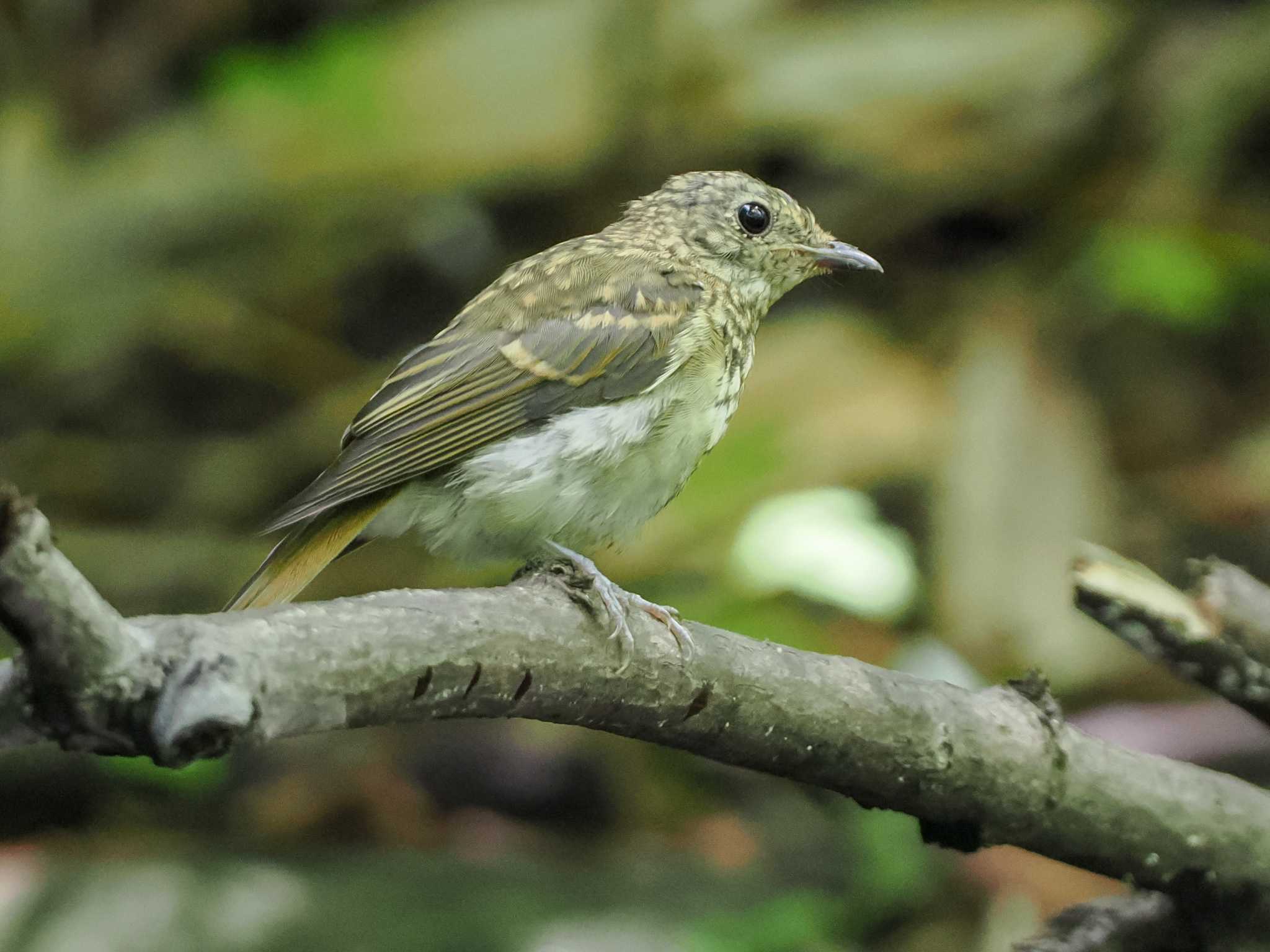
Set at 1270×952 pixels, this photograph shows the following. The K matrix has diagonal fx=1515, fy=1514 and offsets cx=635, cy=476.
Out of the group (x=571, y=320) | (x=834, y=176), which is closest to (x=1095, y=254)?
(x=834, y=176)

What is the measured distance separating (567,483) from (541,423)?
0.14m

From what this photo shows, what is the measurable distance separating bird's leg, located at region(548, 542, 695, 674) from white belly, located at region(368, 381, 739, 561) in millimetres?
351

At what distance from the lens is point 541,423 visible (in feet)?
8.80

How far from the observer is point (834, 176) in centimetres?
584

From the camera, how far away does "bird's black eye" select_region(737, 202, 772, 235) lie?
10.3 ft

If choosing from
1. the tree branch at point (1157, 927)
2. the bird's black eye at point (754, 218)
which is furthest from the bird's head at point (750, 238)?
the tree branch at point (1157, 927)

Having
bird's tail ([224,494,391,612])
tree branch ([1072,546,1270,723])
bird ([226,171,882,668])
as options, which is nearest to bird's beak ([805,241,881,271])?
bird ([226,171,882,668])

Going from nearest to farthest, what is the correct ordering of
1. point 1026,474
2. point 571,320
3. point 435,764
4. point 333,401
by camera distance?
point 571,320, point 435,764, point 1026,474, point 333,401

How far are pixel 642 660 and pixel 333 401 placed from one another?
3560 millimetres

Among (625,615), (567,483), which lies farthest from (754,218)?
(625,615)

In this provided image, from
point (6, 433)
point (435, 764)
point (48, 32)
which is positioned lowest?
point (435, 764)

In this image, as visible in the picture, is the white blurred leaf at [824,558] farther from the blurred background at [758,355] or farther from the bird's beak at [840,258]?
the bird's beak at [840,258]

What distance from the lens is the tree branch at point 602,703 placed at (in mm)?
1367

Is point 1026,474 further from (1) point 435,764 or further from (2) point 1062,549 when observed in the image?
(1) point 435,764
